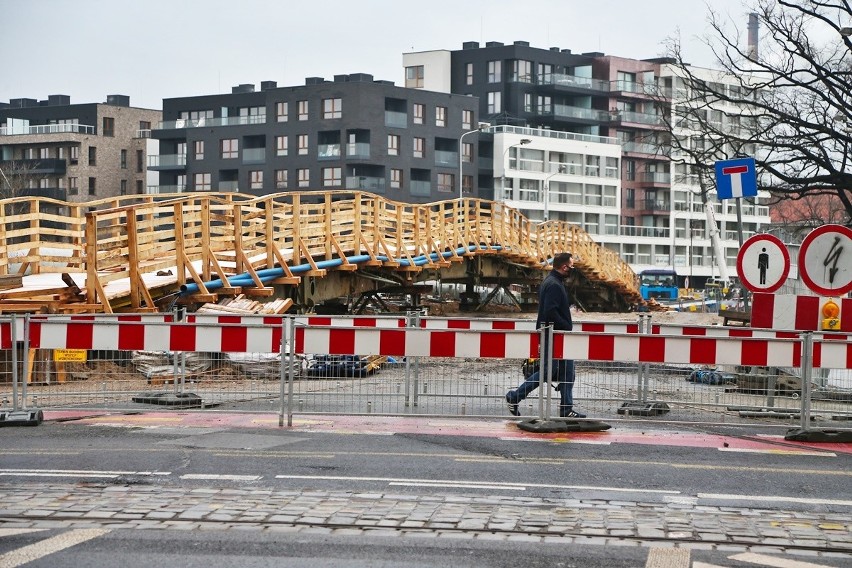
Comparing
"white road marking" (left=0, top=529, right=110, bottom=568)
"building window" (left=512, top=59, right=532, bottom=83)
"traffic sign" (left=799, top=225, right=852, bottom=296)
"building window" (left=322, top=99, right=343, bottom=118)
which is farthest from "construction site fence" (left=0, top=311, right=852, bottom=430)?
"building window" (left=512, top=59, right=532, bottom=83)

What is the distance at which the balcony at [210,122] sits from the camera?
99375 millimetres

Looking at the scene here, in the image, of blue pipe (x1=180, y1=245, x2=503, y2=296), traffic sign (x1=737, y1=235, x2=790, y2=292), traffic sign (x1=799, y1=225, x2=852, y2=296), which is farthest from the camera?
blue pipe (x1=180, y1=245, x2=503, y2=296)

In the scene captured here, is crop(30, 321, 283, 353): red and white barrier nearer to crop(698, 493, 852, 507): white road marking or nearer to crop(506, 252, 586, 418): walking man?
crop(506, 252, 586, 418): walking man

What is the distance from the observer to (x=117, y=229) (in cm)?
2539

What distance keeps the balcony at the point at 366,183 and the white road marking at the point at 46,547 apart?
84.9m

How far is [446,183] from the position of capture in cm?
9881

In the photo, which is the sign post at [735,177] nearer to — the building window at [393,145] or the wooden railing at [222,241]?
the wooden railing at [222,241]

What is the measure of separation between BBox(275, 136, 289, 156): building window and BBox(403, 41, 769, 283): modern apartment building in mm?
15855

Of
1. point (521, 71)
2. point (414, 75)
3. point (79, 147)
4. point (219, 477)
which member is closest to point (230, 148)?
point (414, 75)

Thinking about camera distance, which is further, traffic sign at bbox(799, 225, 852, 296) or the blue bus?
the blue bus

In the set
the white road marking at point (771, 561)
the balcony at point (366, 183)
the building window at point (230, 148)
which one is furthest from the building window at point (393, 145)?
the white road marking at point (771, 561)

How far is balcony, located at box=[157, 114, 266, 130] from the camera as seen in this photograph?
9938cm

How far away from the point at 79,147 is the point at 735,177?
101 m

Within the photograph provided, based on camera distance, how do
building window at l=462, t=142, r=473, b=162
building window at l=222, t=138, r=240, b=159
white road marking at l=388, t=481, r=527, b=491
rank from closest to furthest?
white road marking at l=388, t=481, r=527, b=491
building window at l=222, t=138, r=240, b=159
building window at l=462, t=142, r=473, b=162
